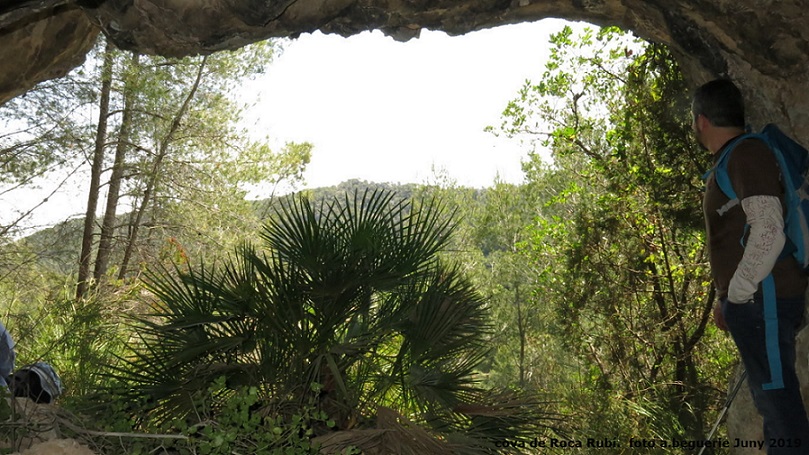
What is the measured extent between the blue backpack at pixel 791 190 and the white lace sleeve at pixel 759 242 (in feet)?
0.67

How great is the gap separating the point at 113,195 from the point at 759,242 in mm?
12132

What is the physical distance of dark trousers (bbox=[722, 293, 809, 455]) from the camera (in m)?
2.83

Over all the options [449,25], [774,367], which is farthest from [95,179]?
[774,367]

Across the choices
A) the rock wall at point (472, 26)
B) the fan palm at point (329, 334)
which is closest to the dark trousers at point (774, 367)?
the rock wall at point (472, 26)

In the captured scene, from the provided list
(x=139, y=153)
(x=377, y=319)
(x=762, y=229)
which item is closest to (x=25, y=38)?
(x=377, y=319)

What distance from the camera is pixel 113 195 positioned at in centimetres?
1277

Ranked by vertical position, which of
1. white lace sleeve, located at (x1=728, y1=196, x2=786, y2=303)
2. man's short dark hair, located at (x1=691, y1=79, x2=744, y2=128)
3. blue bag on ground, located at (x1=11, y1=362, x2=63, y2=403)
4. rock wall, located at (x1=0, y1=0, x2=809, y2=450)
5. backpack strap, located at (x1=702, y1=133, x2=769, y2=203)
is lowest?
blue bag on ground, located at (x1=11, y1=362, x2=63, y2=403)

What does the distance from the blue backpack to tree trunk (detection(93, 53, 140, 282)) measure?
11155 mm

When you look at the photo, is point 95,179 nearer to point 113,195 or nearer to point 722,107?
point 113,195

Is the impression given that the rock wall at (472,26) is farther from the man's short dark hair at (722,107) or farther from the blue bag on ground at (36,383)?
the blue bag on ground at (36,383)

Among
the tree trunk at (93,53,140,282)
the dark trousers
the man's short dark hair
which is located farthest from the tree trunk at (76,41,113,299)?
the dark trousers

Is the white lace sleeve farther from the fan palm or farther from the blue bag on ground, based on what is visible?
the blue bag on ground

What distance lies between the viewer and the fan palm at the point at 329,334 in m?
3.84

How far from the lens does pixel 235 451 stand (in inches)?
110
